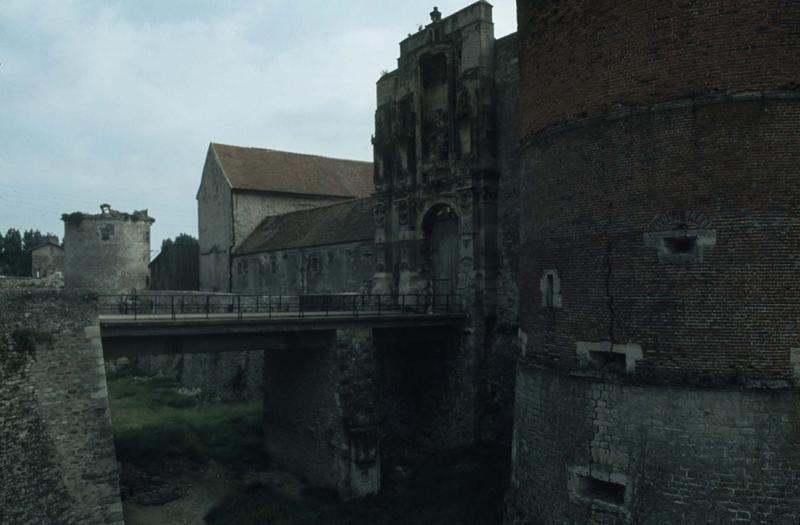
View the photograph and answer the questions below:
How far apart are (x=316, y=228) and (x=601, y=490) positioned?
19661mm

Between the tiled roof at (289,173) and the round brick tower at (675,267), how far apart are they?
79.6 feet

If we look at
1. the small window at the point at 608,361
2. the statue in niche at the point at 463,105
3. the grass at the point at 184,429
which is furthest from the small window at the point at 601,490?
the statue in niche at the point at 463,105

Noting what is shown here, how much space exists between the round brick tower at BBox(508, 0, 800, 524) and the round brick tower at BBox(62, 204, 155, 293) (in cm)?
3034

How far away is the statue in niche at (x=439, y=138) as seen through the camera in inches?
834

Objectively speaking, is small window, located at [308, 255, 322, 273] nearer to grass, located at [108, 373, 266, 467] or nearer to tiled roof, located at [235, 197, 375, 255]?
tiled roof, located at [235, 197, 375, 255]

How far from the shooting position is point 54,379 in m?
13.0

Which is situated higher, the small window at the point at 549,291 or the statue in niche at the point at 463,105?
the statue in niche at the point at 463,105

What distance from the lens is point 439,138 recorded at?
21.4m

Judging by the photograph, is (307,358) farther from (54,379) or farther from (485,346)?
(54,379)

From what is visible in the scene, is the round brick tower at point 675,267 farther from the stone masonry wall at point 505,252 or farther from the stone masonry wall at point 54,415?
the stone masonry wall at point 54,415

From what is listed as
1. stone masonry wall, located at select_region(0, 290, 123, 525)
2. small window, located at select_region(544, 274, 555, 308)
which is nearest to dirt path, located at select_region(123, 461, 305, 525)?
stone masonry wall, located at select_region(0, 290, 123, 525)

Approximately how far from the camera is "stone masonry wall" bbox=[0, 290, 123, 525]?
480 inches

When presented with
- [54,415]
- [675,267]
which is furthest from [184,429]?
[675,267]

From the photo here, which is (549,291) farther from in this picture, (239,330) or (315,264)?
(315,264)
